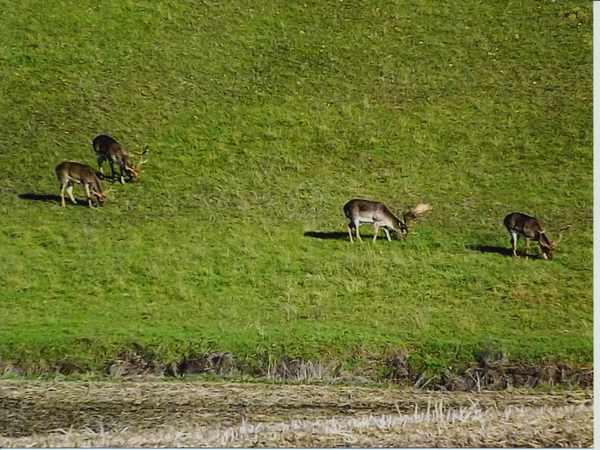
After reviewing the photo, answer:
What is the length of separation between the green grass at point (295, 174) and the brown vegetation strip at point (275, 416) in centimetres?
204

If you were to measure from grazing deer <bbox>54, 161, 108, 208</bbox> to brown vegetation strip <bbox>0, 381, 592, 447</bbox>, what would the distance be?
10.1 m

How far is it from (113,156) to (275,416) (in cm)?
1481

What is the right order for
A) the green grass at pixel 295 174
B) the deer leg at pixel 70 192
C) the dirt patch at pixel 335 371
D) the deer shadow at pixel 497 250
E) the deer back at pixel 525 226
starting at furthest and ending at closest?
the deer leg at pixel 70 192 → the deer shadow at pixel 497 250 → the deer back at pixel 525 226 → the green grass at pixel 295 174 → the dirt patch at pixel 335 371

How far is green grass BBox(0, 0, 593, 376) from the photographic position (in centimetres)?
2108

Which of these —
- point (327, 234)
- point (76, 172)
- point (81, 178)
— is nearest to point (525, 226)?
point (327, 234)

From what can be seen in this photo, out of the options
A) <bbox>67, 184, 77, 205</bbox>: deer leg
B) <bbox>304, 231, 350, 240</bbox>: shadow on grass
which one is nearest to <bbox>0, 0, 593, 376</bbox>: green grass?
<bbox>304, 231, 350, 240</bbox>: shadow on grass

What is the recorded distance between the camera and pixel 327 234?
25875mm

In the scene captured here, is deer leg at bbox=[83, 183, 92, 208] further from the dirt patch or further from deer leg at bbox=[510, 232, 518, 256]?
deer leg at bbox=[510, 232, 518, 256]

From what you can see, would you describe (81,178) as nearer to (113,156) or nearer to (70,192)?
(70,192)

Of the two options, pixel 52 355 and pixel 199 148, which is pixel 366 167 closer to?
pixel 199 148

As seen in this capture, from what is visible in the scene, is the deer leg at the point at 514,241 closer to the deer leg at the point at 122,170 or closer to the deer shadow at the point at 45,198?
the deer leg at the point at 122,170

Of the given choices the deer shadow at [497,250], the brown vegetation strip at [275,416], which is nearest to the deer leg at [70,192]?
the deer shadow at [497,250]

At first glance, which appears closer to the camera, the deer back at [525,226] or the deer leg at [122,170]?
the deer back at [525,226]

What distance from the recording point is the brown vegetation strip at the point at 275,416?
14.5 m
